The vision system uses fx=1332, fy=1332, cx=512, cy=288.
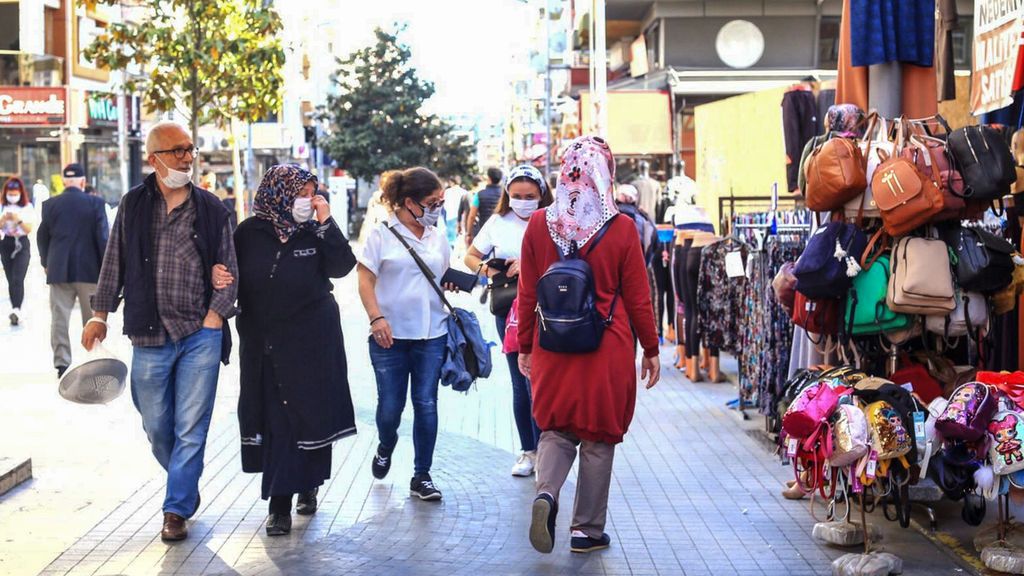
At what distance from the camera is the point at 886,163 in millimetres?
6477

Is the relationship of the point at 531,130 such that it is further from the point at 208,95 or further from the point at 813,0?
the point at 208,95

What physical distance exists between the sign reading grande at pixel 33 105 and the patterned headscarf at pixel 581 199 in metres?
34.7

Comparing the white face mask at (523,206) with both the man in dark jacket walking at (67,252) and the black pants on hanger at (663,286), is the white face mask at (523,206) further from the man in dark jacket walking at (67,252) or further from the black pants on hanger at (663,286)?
the man in dark jacket walking at (67,252)

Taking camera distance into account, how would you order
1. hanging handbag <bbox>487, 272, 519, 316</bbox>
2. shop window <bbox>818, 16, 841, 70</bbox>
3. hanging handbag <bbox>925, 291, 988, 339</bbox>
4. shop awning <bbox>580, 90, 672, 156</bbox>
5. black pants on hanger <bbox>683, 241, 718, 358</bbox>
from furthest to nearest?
shop window <bbox>818, 16, 841, 70</bbox> → shop awning <bbox>580, 90, 672, 156</bbox> → black pants on hanger <bbox>683, 241, 718, 358</bbox> → hanging handbag <bbox>487, 272, 519, 316</bbox> → hanging handbag <bbox>925, 291, 988, 339</bbox>

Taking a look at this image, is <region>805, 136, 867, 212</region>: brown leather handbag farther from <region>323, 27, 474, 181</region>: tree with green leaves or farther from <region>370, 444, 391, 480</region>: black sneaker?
<region>323, 27, 474, 181</region>: tree with green leaves

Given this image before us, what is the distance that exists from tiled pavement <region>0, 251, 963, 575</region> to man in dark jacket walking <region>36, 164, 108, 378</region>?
2.58 meters

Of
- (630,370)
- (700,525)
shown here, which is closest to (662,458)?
(700,525)

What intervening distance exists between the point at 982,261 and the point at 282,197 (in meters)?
3.41

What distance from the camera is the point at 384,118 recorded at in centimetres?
5550

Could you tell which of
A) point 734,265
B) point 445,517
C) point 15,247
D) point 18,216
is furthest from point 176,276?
point 18,216

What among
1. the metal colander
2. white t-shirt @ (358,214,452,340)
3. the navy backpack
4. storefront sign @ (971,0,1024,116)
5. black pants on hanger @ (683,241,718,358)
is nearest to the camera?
the navy backpack

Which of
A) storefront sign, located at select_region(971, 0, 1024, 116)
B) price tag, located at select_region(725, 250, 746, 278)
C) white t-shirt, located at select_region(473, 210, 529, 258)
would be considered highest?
storefront sign, located at select_region(971, 0, 1024, 116)

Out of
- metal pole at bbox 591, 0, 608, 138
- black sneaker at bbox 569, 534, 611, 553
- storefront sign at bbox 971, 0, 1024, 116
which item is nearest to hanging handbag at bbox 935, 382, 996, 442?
black sneaker at bbox 569, 534, 611, 553

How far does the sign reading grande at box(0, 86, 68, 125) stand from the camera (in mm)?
37750
